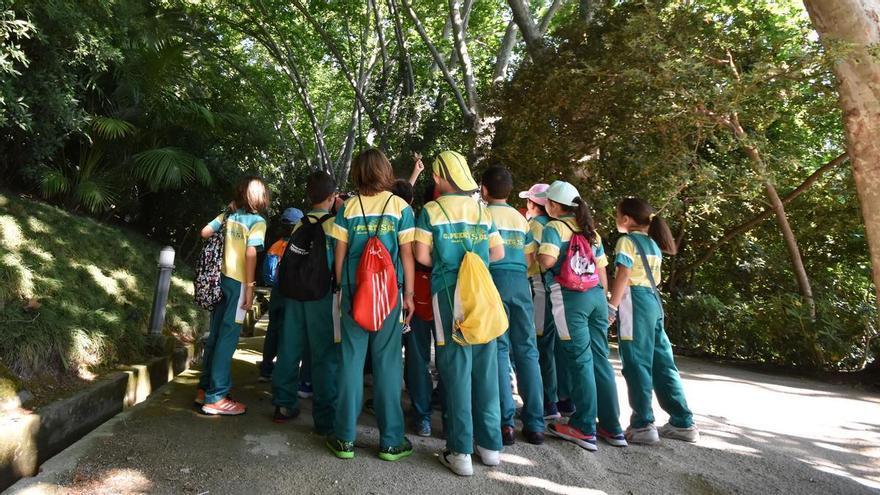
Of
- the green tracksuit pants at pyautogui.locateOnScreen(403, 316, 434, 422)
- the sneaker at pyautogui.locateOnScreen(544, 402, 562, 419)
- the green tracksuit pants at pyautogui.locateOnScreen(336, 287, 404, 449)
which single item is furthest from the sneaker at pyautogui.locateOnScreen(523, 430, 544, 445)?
the green tracksuit pants at pyautogui.locateOnScreen(336, 287, 404, 449)

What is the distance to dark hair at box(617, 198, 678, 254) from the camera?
4.16 meters

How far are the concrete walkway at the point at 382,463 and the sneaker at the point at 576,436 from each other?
0.05 m

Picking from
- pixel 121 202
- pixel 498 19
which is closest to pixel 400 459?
pixel 121 202

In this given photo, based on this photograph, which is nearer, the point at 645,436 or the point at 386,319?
the point at 386,319

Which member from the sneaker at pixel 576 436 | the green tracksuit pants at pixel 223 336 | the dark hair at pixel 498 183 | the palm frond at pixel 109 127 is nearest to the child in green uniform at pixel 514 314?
the dark hair at pixel 498 183

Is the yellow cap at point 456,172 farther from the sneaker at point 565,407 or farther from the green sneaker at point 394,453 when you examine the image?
the sneaker at point 565,407

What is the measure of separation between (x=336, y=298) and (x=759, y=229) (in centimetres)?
1000

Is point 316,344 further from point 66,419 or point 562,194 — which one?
point 562,194

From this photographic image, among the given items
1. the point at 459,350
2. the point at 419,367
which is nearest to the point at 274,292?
the point at 419,367

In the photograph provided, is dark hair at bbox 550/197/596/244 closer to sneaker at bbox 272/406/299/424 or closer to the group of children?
the group of children

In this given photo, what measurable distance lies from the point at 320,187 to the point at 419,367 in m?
1.47

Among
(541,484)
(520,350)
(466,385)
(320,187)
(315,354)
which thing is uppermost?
(320,187)

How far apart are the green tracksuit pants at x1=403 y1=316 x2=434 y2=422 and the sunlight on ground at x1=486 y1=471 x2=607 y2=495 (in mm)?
771

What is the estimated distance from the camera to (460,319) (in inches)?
125
